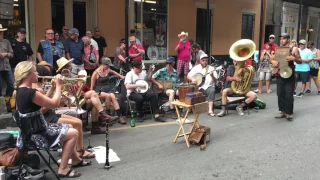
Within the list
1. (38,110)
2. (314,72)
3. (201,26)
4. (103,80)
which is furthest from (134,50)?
(314,72)

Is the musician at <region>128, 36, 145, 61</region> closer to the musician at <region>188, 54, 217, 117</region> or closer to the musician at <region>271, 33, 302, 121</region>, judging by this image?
the musician at <region>188, 54, 217, 117</region>

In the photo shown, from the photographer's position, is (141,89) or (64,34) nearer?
(141,89)

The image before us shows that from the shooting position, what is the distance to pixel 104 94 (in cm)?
670

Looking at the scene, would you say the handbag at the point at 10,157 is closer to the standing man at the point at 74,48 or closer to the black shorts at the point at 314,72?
the standing man at the point at 74,48

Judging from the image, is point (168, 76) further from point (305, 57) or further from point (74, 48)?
point (305, 57)

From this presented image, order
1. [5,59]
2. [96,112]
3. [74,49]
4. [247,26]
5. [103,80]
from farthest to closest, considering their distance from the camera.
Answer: [247,26]
[74,49]
[103,80]
[5,59]
[96,112]

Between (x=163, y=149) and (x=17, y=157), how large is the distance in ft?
7.34

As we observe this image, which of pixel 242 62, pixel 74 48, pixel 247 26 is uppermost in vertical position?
pixel 247 26

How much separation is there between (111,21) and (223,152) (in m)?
6.90

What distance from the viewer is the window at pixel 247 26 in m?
16.6

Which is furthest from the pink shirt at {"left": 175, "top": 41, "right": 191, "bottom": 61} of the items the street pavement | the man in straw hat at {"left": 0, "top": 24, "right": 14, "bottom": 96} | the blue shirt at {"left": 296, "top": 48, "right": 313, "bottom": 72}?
the man in straw hat at {"left": 0, "top": 24, "right": 14, "bottom": 96}

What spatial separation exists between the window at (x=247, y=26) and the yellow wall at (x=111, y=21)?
7.58 m

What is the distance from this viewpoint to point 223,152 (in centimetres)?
529

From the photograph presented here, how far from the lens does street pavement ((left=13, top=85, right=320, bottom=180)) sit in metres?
4.45
